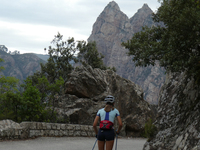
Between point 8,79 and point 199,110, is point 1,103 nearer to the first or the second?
point 8,79

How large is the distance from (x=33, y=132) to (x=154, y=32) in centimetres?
768

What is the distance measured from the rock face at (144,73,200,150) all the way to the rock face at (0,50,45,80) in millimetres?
145091

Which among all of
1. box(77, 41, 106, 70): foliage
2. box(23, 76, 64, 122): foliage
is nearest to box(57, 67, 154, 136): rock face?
box(23, 76, 64, 122): foliage

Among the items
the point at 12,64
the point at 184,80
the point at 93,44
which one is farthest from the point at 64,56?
the point at 12,64

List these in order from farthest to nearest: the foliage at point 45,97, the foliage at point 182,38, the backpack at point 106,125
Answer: the foliage at point 45,97
the foliage at point 182,38
the backpack at point 106,125

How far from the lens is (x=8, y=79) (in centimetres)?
2062

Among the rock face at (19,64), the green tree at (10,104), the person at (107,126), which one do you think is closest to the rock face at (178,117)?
the person at (107,126)

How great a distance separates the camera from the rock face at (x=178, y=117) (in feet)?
23.7

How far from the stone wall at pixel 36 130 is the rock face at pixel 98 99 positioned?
6.86 feet

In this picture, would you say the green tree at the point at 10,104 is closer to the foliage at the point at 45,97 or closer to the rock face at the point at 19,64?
the foliage at the point at 45,97

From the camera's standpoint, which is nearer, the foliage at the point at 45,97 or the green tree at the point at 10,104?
the green tree at the point at 10,104

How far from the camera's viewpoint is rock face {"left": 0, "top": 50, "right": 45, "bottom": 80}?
150m

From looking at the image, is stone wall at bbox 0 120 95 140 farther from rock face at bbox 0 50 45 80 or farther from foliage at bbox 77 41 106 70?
rock face at bbox 0 50 45 80

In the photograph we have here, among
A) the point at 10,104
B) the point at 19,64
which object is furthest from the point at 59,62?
the point at 19,64
